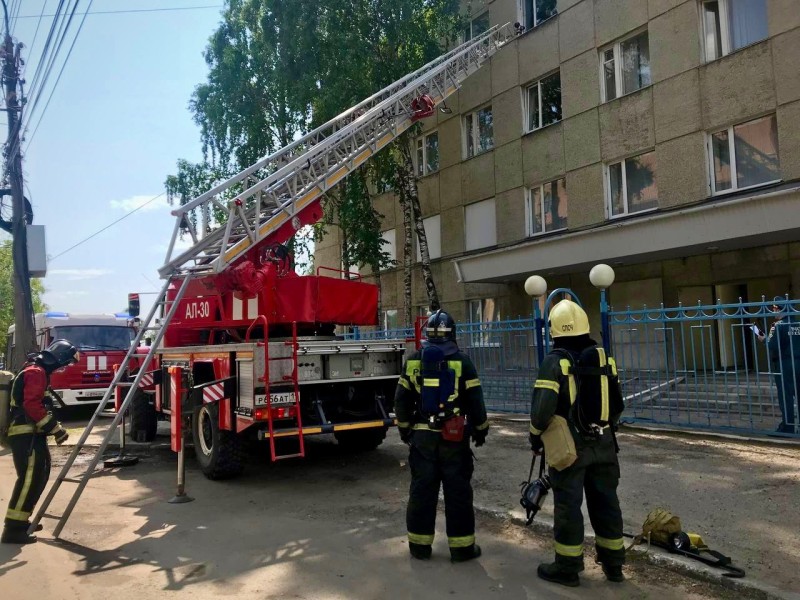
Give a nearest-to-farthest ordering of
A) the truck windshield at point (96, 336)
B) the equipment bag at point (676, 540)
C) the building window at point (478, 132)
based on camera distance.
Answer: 1. the equipment bag at point (676, 540)
2. the truck windshield at point (96, 336)
3. the building window at point (478, 132)

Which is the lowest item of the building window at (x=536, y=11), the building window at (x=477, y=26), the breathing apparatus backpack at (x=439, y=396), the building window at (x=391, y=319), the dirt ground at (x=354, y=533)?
the dirt ground at (x=354, y=533)

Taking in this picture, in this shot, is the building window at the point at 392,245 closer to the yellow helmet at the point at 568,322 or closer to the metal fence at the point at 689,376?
the metal fence at the point at 689,376

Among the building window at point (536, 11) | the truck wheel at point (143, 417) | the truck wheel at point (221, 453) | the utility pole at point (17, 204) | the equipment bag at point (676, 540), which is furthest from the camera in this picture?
the building window at point (536, 11)

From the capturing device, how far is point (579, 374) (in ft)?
13.2

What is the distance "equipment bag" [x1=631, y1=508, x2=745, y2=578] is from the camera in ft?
13.2

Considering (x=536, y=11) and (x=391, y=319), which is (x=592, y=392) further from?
(x=391, y=319)

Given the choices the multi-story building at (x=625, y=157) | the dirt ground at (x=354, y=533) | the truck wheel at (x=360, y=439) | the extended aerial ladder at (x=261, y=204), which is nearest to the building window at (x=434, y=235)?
the multi-story building at (x=625, y=157)

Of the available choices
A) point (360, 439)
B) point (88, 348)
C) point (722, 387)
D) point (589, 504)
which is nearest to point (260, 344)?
point (360, 439)

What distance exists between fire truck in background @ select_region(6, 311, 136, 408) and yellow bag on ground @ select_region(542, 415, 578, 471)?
12.4m

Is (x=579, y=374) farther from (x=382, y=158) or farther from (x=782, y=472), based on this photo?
(x=382, y=158)

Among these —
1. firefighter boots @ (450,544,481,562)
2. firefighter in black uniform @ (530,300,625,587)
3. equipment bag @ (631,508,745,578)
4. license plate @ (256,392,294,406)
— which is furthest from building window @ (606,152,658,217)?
firefighter boots @ (450,544,481,562)

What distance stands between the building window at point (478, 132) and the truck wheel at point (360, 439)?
11.4 meters

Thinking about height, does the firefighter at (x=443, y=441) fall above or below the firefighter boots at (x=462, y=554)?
above

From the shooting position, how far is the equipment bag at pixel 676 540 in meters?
4.03
